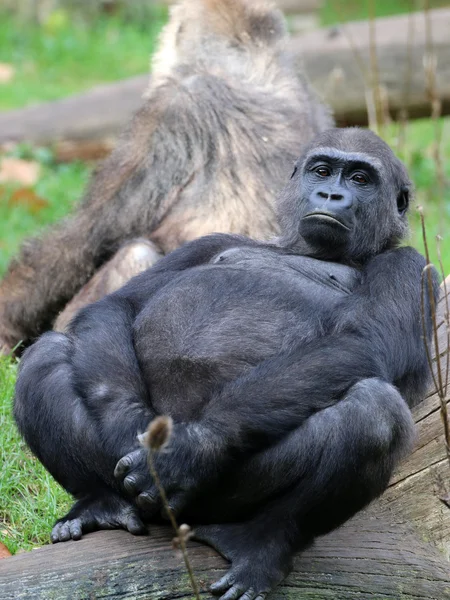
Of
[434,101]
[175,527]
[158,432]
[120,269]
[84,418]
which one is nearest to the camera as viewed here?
[158,432]

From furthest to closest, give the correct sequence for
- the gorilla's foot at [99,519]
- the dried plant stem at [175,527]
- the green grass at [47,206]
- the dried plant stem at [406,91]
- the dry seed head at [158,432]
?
the green grass at [47,206] < the dried plant stem at [406,91] < the gorilla's foot at [99,519] < the dried plant stem at [175,527] < the dry seed head at [158,432]

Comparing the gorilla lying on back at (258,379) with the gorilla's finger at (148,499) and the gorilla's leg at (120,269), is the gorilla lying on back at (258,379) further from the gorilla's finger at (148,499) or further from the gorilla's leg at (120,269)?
the gorilla's leg at (120,269)

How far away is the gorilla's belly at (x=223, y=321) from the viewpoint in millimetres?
3471

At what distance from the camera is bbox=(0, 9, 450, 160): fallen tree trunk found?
8.58 meters

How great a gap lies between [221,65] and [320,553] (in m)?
3.58

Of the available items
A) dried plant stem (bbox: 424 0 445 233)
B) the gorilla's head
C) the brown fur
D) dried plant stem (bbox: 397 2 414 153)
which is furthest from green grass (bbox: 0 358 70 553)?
dried plant stem (bbox: 397 2 414 153)

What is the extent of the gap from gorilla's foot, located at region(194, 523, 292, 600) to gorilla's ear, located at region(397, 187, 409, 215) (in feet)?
4.82

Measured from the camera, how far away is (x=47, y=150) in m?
9.32

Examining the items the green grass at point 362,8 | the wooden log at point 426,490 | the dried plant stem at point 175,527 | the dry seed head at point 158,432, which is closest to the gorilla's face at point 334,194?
the wooden log at point 426,490

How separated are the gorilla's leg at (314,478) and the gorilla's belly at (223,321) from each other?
40 centimetres

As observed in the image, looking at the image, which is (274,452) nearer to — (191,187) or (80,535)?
(80,535)

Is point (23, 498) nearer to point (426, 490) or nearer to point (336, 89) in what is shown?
point (426, 490)

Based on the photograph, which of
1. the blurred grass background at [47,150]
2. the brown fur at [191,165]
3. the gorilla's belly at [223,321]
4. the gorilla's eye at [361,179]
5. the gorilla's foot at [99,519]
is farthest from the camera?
the brown fur at [191,165]

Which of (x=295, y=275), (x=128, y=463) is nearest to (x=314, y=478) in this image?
(x=128, y=463)
